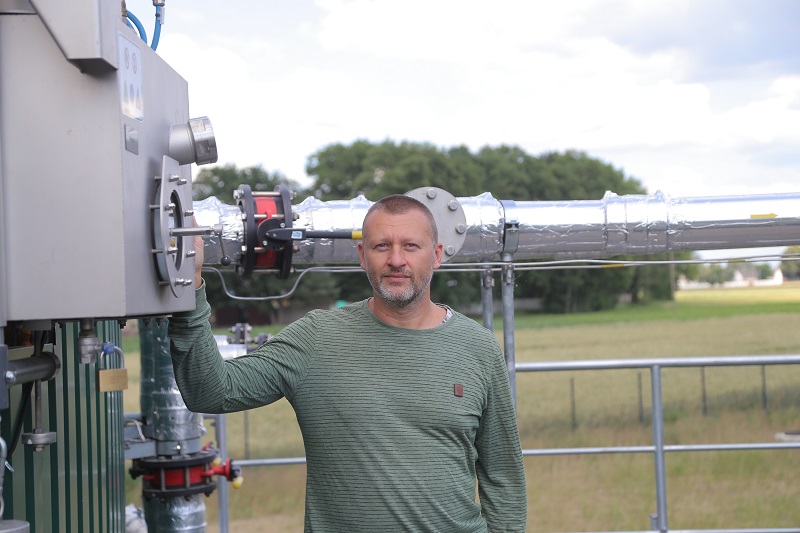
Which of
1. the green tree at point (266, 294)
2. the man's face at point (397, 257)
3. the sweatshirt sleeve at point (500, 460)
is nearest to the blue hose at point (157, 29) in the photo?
the man's face at point (397, 257)

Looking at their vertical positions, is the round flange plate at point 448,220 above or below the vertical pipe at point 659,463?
above

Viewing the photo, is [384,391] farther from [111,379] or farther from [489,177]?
[489,177]

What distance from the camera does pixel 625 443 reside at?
1764 centimetres

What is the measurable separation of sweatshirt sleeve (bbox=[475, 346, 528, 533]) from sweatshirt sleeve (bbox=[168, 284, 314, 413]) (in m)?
0.46

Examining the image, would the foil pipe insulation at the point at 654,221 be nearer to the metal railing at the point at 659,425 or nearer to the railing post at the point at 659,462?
the metal railing at the point at 659,425

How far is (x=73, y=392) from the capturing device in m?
2.66

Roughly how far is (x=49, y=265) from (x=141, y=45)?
0.49 metres

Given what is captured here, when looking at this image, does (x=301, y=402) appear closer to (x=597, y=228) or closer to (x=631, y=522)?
(x=597, y=228)

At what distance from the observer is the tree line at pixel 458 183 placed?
36031mm

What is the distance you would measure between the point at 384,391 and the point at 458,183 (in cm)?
4095

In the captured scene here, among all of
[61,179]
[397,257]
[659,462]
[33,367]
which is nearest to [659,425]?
[659,462]

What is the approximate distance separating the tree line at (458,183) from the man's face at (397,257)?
102 feet

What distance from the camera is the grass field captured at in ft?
50.9

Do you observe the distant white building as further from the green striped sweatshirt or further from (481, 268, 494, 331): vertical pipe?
the green striped sweatshirt
